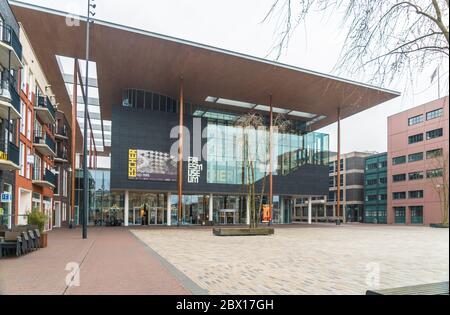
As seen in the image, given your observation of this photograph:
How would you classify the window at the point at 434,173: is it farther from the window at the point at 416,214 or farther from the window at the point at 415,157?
the window at the point at 416,214

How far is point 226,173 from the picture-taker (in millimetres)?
45750

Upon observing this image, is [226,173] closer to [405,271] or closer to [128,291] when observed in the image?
[405,271]

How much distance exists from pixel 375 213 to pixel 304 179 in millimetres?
29488

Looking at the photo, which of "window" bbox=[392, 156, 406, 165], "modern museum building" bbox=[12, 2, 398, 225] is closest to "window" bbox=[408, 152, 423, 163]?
Answer: "window" bbox=[392, 156, 406, 165]

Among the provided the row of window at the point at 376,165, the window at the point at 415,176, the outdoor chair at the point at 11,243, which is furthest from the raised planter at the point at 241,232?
the row of window at the point at 376,165

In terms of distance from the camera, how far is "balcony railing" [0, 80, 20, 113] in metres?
19.8

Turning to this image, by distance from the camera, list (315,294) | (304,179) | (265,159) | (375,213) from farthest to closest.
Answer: (375,213)
(304,179)
(265,159)
(315,294)

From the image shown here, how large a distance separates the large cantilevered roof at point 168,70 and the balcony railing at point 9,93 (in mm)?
9691

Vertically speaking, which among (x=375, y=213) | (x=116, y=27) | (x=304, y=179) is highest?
(x=116, y=27)

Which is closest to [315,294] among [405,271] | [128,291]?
[128,291]

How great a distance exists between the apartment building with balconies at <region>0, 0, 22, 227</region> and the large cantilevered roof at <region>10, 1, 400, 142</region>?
324 inches

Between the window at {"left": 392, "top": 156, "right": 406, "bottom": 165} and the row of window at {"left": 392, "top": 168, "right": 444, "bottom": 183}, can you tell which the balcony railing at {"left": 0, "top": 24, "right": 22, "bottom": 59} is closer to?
the row of window at {"left": 392, "top": 168, "right": 444, "bottom": 183}

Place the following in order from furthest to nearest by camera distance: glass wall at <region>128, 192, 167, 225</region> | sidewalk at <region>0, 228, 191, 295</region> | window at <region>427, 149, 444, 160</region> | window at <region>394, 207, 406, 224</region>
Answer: window at <region>394, 207, 406, 224</region> < window at <region>427, 149, 444, 160</region> < glass wall at <region>128, 192, 167, 225</region> < sidewalk at <region>0, 228, 191, 295</region>

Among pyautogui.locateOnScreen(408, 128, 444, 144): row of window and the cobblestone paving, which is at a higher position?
pyautogui.locateOnScreen(408, 128, 444, 144): row of window
